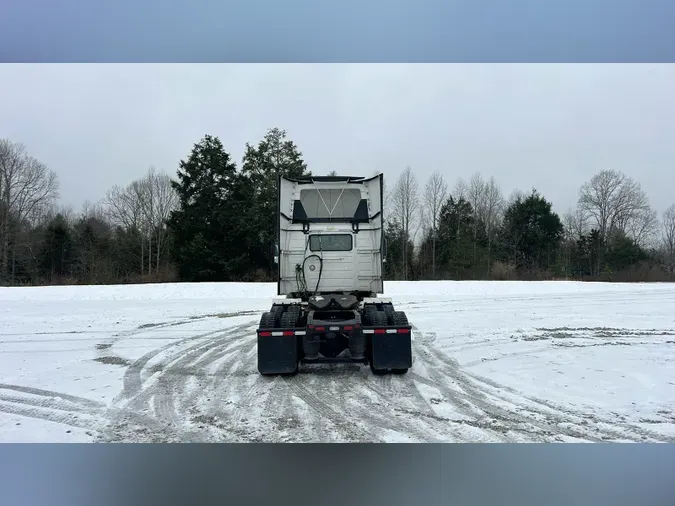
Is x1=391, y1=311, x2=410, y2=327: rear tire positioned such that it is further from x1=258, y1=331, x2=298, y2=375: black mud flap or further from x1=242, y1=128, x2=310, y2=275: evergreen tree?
x1=242, y1=128, x2=310, y2=275: evergreen tree

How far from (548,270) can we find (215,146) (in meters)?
35.0

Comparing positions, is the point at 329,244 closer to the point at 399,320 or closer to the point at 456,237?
the point at 399,320

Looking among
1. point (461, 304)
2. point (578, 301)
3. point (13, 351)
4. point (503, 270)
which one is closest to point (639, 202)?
point (503, 270)

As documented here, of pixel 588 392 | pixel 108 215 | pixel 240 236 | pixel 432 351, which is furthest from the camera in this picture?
pixel 108 215

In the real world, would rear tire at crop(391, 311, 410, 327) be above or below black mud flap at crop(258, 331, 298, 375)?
above

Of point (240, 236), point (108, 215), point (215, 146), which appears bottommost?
point (240, 236)

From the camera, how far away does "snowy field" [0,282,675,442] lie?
5.04 m

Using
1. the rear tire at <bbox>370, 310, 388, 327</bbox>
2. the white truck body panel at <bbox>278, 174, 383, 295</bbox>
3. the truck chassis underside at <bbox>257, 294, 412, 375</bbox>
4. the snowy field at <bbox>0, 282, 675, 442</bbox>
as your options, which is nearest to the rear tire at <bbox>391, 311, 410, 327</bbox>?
the truck chassis underside at <bbox>257, 294, 412, 375</bbox>

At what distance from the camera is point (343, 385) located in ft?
22.6

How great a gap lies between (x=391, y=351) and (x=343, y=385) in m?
1.02

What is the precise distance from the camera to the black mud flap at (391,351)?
23.8 ft

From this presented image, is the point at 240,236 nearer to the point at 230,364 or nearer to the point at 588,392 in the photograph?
the point at 230,364

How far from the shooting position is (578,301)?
19000 millimetres

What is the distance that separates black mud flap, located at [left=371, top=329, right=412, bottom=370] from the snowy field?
0.81ft
